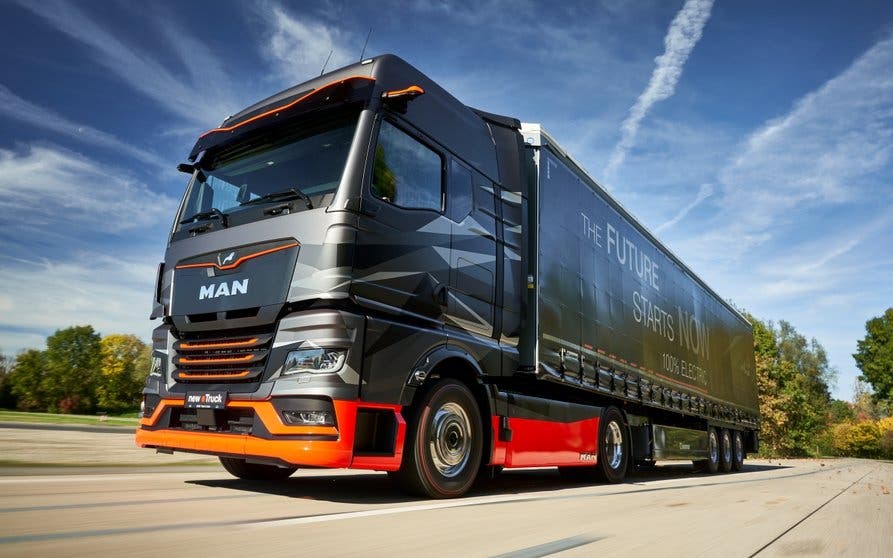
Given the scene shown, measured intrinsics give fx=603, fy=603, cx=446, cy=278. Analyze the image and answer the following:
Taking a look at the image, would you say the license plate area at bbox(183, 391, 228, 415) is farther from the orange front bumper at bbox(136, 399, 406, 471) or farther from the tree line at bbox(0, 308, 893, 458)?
the tree line at bbox(0, 308, 893, 458)

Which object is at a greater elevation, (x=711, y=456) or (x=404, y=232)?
(x=404, y=232)

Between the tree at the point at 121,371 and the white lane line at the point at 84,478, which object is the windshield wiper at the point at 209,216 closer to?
the white lane line at the point at 84,478

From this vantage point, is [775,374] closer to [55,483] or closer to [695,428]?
[695,428]

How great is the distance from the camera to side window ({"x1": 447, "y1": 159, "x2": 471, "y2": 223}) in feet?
17.9

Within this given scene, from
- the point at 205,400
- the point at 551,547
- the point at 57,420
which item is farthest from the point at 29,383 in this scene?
the point at 551,547

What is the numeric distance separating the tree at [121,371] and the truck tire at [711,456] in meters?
84.9

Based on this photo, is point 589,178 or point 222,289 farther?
point 589,178

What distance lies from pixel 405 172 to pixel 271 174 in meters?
1.18

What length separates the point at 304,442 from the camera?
4031 millimetres

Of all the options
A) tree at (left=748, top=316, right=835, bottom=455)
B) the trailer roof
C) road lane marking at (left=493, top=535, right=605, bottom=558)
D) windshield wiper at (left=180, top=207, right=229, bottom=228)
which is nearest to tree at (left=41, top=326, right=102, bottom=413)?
tree at (left=748, top=316, right=835, bottom=455)

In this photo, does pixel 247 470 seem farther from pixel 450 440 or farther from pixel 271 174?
pixel 271 174

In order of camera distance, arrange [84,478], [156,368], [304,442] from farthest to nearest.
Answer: [156,368] → [84,478] → [304,442]

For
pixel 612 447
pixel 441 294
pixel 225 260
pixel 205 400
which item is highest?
→ pixel 225 260

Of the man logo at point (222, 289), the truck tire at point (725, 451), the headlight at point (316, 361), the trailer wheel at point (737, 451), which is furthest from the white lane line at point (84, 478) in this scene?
the trailer wheel at point (737, 451)
